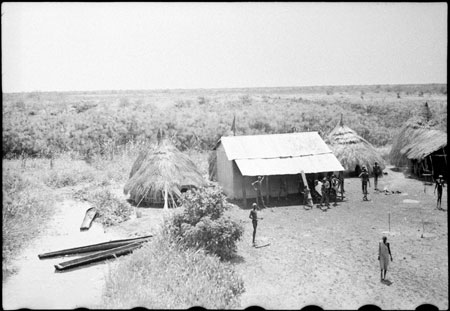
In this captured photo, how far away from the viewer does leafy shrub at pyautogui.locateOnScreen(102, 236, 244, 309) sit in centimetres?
722

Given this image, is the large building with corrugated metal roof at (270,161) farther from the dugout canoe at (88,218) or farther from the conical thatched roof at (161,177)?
the dugout canoe at (88,218)

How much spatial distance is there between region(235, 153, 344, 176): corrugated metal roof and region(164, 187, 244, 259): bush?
16.4 feet

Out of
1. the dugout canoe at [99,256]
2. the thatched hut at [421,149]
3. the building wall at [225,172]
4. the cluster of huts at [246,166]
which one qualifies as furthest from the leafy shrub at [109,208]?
the thatched hut at [421,149]

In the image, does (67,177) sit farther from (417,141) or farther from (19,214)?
(417,141)

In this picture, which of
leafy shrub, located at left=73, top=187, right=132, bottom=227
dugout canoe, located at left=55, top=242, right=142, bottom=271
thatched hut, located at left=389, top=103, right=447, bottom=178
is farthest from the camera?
thatched hut, located at left=389, top=103, right=447, bottom=178

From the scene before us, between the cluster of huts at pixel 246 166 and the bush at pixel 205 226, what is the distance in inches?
165

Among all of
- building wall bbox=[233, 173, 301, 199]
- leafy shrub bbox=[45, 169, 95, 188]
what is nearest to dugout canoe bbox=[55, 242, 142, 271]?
building wall bbox=[233, 173, 301, 199]

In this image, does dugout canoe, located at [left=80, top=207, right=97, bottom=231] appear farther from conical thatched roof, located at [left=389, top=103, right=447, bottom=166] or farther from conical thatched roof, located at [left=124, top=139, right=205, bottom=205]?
conical thatched roof, located at [left=389, top=103, right=447, bottom=166]

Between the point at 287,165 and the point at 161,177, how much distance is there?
4.82 metres

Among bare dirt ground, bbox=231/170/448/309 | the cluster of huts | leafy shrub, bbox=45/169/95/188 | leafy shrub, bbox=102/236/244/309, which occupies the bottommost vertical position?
bare dirt ground, bbox=231/170/448/309

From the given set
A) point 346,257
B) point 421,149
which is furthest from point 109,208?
point 421,149

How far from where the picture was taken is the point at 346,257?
10375mm

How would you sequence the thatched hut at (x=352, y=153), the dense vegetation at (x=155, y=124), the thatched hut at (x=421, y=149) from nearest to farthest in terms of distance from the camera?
the thatched hut at (x=421, y=149)
the thatched hut at (x=352, y=153)
the dense vegetation at (x=155, y=124)

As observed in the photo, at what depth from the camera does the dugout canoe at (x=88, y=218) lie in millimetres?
12922
